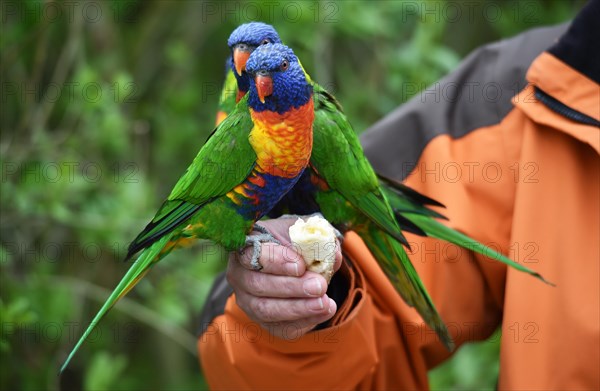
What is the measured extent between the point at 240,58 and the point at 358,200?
0.40m

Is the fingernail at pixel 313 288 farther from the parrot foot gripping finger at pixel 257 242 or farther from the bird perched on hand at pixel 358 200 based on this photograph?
the bird perched on hand at pixel 358 200

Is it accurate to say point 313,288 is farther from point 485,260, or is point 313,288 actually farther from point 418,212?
point 485,260

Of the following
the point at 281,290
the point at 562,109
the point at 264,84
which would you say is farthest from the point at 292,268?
the point at 562,109

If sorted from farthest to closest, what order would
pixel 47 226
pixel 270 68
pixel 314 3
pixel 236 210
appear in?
pixel 314 3
pixel 47 226
pixel 236 210
pixel 270 68

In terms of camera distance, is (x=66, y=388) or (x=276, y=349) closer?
(x=276, y=349)

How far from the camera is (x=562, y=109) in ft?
4.82

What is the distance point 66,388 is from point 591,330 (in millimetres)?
2016

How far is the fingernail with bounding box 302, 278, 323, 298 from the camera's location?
3.75 ft

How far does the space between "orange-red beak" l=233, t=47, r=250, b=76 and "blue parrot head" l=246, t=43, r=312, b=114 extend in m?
0.27

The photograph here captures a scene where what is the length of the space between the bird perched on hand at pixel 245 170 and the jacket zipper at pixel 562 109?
61 cm

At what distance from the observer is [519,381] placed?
143cm

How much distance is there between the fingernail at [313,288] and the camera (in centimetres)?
114

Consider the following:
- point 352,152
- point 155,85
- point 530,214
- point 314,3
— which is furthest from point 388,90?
point 352,152

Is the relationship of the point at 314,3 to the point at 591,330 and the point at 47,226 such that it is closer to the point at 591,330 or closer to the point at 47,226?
the point at 47,226
